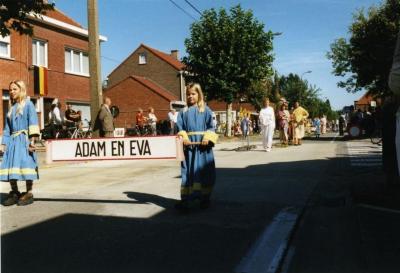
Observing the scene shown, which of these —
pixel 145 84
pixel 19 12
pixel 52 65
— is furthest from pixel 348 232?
pixel 145 84

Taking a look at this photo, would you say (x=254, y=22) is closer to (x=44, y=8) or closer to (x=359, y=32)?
(x=359, y=32)

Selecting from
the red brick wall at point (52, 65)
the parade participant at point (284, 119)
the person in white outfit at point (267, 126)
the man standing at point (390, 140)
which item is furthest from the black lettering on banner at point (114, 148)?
the red brick wall at point (52, 65)

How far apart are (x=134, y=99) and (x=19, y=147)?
1801 inches

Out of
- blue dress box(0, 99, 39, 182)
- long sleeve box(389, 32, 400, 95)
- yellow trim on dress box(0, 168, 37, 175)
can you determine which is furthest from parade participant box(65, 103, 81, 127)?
long sleeve box(389, 32, 400, 95)

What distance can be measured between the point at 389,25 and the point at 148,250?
30346 millimetres

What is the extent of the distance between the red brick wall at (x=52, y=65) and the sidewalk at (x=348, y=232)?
1815 cm

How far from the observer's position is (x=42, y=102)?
25078 mm

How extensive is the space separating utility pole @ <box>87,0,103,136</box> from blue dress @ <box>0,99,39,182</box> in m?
6.05

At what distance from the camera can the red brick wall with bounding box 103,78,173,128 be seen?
5053 centimetres

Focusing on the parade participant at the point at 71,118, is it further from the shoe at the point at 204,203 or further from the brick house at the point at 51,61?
→ the shoe at the point at 204,203

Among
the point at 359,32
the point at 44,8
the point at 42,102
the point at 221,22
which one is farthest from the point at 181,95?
the point at 44,8

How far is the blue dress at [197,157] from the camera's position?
6352mm

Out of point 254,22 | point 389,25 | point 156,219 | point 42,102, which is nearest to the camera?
point 156,219

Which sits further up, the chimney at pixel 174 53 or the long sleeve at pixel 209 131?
the chimney at pixel 174 53
